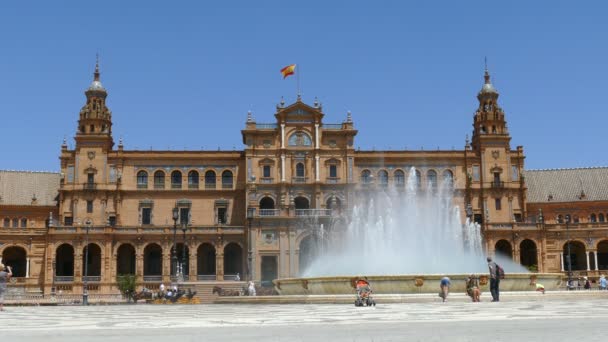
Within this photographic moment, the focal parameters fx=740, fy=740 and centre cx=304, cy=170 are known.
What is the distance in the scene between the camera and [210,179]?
80250 mm

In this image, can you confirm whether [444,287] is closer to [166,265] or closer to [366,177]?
[166,265]

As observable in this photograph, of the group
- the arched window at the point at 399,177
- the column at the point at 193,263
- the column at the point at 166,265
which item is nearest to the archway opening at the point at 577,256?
the arched window at the point at 399,177

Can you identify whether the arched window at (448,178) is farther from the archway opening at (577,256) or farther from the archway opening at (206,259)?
the archway opening at (206,259)

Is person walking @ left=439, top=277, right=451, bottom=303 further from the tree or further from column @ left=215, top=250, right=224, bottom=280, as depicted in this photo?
column @ left=215, top=250, right=224, bottom=280

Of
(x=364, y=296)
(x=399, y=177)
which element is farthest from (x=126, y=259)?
(x=364, y=296)

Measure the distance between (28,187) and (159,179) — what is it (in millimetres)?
15985

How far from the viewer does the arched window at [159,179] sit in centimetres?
7931

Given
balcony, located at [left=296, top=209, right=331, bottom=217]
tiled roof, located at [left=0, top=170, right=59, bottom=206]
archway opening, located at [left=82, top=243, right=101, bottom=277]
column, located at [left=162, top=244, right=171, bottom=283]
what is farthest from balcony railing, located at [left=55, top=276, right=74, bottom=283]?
balcony, located at [left=296, top=209, right=331, bottom=217]

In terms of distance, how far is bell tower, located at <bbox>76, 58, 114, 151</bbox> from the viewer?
77.9 metres

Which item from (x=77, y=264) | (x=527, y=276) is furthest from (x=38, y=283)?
(x=527, y=276)

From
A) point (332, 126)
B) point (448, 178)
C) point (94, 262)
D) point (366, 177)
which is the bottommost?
point (94, 262)

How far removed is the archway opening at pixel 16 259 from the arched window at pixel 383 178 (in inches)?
1517

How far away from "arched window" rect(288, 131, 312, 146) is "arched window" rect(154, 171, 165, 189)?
14.2m

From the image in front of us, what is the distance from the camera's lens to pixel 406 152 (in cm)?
8156
